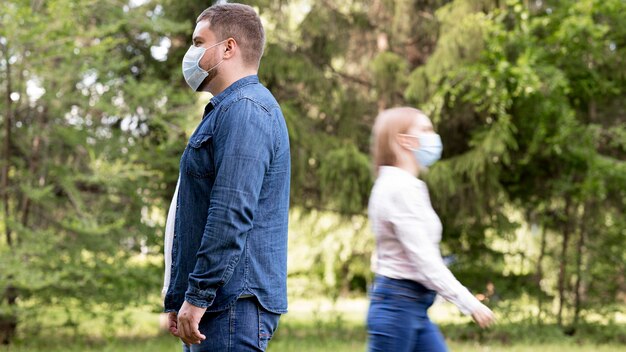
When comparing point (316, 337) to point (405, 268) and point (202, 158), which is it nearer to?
point (405, 268)

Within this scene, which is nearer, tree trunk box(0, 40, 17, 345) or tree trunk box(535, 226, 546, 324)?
tree trunk box(0, 40, 17, 345)

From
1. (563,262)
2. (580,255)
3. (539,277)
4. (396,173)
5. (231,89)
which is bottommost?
(539,277)

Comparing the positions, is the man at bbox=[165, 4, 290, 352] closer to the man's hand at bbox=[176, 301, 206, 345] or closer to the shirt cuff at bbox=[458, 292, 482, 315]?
the man's hand at bbox=[176, 301, 206, 345]

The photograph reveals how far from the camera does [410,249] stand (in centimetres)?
367

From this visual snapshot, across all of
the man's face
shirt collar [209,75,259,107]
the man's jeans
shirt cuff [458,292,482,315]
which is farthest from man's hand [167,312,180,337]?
shirt cuff [458,292,482,315]

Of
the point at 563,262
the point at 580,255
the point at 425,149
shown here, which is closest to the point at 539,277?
the point at 563,262

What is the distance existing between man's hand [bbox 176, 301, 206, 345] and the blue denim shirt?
2 cm

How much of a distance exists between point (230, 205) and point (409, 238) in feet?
4.10

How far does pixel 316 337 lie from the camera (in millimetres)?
14070

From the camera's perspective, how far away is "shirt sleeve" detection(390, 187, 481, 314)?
3.63 m

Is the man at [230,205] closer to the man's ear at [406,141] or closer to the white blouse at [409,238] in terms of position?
the white blouse at [409,238]

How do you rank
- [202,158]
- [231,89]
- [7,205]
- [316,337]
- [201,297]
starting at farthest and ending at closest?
[316,337] → [7,205] → [231,89] → [202,158] → [201,297]

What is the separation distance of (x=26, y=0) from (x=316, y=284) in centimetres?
1341

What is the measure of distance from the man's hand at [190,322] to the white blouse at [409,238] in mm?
1274
